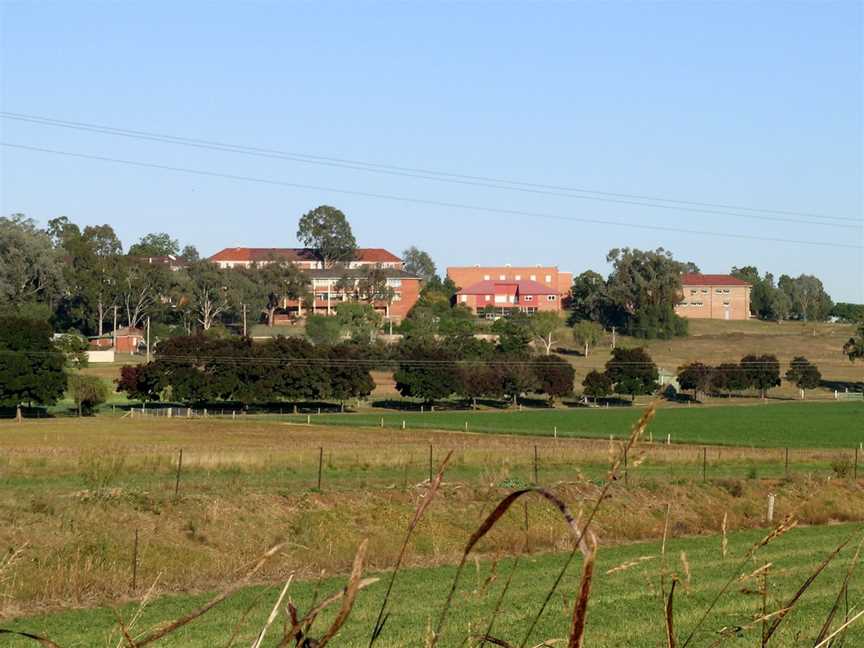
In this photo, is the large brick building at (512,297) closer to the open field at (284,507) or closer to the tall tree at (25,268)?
the tall tree at (25,268)

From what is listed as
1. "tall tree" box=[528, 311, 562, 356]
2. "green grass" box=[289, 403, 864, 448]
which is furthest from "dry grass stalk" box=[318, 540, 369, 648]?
"tall tree" box=[528, 311, 562, 356]

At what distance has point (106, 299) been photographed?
139 metres

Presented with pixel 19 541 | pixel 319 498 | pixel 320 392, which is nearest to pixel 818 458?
pixel 319 498

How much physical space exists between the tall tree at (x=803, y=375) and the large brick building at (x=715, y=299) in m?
61.6

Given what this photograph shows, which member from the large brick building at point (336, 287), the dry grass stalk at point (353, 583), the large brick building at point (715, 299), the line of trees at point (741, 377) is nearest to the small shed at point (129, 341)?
the large brick building at point (336, 287)

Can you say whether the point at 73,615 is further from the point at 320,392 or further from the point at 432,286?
the point at 432,286

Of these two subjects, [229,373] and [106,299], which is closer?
[229,373]

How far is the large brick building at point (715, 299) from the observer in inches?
7426

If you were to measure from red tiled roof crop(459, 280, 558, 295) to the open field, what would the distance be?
131 m

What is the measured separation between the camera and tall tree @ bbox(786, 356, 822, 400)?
12525 centimetres

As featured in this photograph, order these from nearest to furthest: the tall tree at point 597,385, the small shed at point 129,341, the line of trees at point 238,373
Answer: the line of trees at point 238,373 → the tall tree at point 597,385 → the small shed at point 129,341

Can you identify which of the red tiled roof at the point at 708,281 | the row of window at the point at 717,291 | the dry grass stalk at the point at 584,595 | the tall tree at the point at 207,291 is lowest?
the dry grass stalk at the point at 584,595

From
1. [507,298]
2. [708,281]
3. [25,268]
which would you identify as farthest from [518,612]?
[708,281]

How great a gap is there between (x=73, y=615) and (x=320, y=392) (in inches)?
3156
